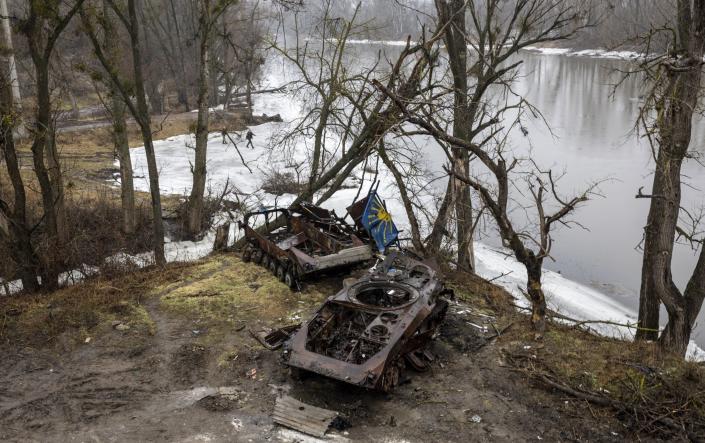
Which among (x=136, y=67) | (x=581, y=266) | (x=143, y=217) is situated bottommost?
(x=581, y=266)

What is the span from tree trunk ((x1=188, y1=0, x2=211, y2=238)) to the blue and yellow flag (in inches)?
225

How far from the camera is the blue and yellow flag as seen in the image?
9758 mm

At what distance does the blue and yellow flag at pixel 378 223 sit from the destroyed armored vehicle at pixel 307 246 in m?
0.23

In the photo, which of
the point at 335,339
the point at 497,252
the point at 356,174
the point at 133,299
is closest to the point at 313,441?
the point at 335,339

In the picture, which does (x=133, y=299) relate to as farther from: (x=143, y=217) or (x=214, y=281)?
(x=143, y=217)

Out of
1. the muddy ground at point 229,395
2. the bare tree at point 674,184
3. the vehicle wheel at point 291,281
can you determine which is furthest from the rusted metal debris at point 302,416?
the bare tree at point 674,184

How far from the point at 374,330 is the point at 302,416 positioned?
1.31 meters

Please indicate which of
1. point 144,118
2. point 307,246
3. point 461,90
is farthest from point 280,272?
point 461,90

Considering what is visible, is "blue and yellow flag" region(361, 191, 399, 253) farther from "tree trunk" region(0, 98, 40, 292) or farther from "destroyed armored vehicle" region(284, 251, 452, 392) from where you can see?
"tree trunk" region(0, 98, 40, 292)

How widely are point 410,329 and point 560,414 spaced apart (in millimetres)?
1834

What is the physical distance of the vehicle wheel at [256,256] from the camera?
424 inches

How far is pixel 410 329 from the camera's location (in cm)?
668

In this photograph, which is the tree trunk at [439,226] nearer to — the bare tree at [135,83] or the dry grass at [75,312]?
the dry grass at [75,312]

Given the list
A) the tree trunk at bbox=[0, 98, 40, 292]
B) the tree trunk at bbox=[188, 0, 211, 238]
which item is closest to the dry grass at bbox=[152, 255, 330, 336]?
the tree trunk at bbox=[0, 98, 40, 292]
